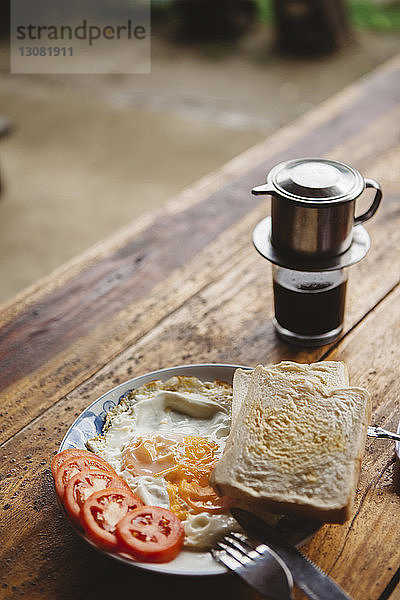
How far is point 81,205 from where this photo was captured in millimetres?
3885

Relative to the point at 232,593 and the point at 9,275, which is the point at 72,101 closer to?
the point at 9,275

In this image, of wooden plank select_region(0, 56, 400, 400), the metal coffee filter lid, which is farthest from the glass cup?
wooden plank select_region(0, 56, 400, 400)

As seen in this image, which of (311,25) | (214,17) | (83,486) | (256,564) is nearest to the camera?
(256,564)

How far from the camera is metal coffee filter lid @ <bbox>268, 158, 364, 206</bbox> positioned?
1.33m

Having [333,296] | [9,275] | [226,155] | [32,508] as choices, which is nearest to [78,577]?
[32,508]

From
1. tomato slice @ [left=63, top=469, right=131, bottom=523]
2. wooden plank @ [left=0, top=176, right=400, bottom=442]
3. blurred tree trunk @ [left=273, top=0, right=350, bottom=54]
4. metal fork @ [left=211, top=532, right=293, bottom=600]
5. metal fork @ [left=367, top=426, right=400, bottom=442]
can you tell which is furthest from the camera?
blurred tree trunk @ [left=273, top=0, right=350, bottom=54]

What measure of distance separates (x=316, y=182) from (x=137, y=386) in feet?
1.81

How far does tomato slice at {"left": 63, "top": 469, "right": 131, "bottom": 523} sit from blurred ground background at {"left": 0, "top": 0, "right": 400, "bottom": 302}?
2.23 metres

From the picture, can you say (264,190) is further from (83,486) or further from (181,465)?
(83,486)

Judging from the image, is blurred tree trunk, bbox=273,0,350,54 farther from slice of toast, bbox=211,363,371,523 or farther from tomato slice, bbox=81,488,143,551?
tomato slice, bbox=81,488,143,551

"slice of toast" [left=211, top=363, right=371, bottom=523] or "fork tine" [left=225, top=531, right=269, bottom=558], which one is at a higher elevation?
"slice of toast" [left=211, top=363, right=371, bottom=523]

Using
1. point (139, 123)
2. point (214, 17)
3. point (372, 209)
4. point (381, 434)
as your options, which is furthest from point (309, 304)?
point (214, 17)

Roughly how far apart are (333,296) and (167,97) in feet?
13.3

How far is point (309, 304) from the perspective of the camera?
1.47 meters
